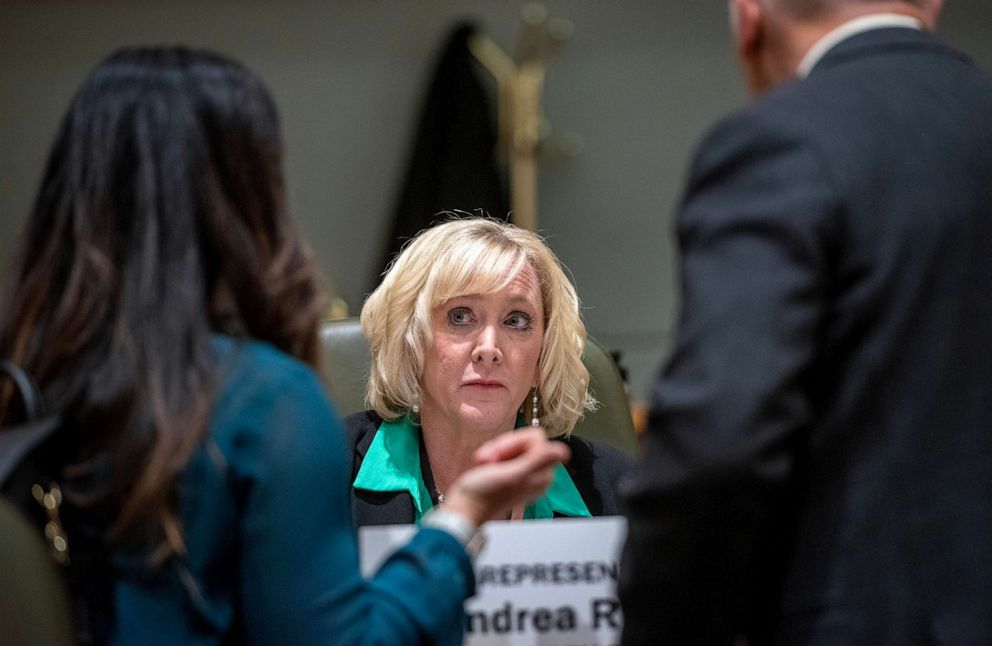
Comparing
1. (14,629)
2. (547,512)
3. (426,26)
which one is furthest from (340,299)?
(14,629)

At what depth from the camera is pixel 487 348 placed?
7.77ft

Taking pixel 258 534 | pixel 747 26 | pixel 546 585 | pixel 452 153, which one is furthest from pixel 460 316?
pixel 452 153

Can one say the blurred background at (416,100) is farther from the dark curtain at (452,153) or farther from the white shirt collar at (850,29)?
the white shirt collar at (850,29)

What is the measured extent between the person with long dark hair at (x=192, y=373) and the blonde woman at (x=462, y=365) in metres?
1.06

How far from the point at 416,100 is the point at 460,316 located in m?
2.19

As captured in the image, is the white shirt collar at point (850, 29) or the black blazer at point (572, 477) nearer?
the white shirt collar at point (850, 29)

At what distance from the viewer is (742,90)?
4.58 meters

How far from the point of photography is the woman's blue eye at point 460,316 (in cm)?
240

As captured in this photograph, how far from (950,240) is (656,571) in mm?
426

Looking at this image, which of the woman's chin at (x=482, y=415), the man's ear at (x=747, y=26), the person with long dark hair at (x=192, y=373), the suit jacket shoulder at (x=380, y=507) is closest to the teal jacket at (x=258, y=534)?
the person with long dark hair at (x=192, y=373)

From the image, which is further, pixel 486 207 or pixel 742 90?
pixel 742 90

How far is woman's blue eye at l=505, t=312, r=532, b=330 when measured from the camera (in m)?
2.43

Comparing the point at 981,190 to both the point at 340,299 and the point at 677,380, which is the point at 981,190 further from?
the point at 340,299

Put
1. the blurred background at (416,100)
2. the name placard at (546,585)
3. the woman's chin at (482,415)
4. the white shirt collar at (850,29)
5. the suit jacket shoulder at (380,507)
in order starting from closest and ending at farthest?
the white shirt collar at (850,29)
the name placard at (546,585)
the suit jacket shoulder at (380,507)
the woman's chin at (482,415)
the blurred background at (416,100)
